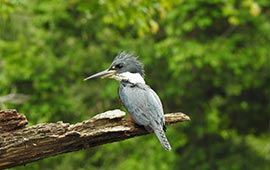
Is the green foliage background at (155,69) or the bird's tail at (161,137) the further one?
the green foliage background at (155,69)

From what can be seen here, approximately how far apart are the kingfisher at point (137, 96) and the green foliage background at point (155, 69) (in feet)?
24.8

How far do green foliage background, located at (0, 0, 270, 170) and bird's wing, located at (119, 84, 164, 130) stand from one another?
25.6 ft

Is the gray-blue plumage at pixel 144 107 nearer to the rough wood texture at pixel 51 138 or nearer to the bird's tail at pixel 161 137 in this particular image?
the bird's tail at pixel 161 137

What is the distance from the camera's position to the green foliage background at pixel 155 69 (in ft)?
52.9

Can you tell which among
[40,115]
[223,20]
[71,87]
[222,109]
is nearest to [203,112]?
[222,109]

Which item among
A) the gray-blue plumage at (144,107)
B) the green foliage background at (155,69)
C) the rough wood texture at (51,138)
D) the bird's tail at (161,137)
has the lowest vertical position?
the green foliage background at (155,69)

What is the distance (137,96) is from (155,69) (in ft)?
37.6

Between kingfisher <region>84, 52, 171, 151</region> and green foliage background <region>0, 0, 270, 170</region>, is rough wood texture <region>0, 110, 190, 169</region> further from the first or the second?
green foliage background <region>0, 0, 270, 170</region>

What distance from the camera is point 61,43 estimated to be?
17.7 m

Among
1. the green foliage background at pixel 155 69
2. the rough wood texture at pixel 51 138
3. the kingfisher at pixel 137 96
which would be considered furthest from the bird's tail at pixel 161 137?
the green foliage background at pixel 155 69

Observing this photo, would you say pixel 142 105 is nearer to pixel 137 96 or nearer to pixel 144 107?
pixel 144 107

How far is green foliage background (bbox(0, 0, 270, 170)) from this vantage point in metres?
16.1

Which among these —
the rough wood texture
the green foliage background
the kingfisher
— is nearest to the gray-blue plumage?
the kingfisher

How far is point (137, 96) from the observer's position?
22.7ft
